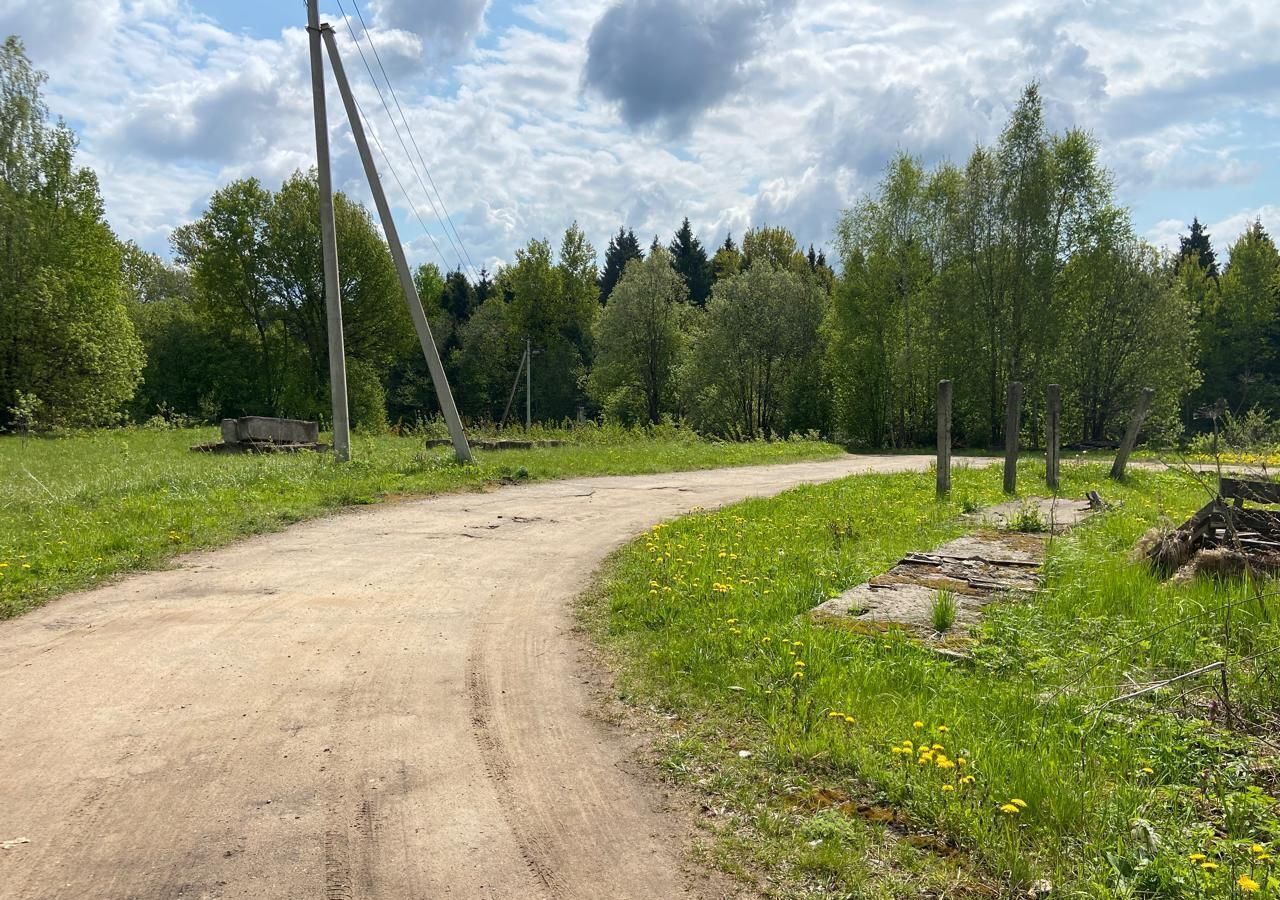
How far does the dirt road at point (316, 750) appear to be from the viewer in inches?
112

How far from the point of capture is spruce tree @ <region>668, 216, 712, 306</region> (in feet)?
208

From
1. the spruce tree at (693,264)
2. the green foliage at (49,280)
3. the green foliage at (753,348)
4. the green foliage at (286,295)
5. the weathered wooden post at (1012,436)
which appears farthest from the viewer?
the spruce tree at (693,264)

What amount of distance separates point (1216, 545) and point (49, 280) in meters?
36.6

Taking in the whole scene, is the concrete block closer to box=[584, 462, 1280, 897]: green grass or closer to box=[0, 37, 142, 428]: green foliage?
box=[0, 37, 142, 428]: green foliage

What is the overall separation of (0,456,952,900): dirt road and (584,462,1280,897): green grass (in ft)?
1.63

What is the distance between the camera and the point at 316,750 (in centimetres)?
376

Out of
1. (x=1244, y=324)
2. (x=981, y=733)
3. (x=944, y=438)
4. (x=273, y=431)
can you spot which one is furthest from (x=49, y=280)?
(x=1244, y=324)

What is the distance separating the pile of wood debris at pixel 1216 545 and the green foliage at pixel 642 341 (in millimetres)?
39417

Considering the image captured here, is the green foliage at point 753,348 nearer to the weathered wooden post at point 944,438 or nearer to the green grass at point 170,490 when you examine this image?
the green grass at point 170,490

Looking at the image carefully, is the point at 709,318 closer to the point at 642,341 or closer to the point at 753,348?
the point at 753,348

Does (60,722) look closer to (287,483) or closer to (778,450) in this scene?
(287,483)

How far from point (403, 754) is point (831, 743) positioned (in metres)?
2.04

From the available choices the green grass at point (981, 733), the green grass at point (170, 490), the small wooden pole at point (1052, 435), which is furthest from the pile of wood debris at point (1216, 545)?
the green grass at point (170, 490)

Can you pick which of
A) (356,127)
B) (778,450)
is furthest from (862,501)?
(778,450)
